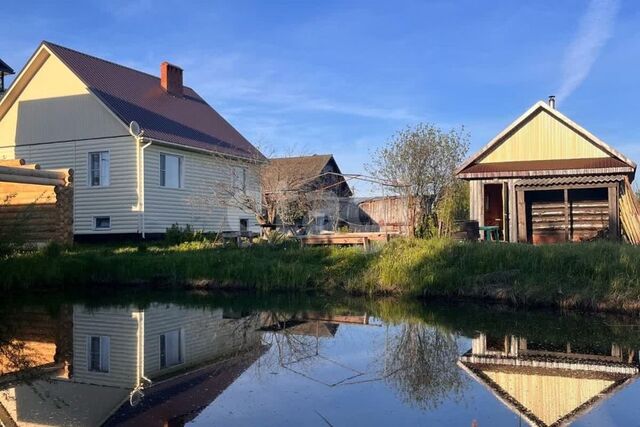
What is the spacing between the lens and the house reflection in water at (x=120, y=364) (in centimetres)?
586

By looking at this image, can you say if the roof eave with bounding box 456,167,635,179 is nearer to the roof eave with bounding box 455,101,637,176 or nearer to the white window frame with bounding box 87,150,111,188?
the roof eave with bounding box 455,101,637,176

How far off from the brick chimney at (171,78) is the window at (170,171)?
5649mm

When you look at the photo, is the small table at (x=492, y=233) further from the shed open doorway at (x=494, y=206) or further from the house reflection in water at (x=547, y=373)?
the house reflection in water at (x=547, y=373)

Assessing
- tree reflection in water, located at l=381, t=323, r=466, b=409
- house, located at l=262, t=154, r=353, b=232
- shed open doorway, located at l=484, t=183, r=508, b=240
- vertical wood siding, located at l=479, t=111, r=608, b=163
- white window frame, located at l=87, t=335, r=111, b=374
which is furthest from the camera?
shed open doorway, located at l=484, t=183, r=508, b=240

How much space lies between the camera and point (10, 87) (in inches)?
1024

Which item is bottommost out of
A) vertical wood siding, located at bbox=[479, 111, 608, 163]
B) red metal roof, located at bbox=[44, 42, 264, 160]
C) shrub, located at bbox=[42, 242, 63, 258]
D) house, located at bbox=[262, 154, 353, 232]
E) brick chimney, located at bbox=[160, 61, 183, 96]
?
shrub, located at bbox=[42, 242, 63, 258]

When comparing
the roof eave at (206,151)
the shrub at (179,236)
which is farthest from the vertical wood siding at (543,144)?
the shrub at (179,236)

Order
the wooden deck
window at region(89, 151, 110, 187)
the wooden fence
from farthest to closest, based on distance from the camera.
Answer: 1. window at region(89, 151, 110, 187)
2. the wooden fence
3. the wooden deck

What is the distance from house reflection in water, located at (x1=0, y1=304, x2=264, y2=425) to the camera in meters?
5.86

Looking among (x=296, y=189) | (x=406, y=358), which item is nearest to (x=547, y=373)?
(x=406, y=358)

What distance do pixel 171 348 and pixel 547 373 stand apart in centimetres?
502

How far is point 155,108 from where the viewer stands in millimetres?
27516

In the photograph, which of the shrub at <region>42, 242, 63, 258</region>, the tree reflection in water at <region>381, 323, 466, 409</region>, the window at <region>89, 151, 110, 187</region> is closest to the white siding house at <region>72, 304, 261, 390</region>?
the tree reflection in water at <region>381, 323, 466, 409</region>

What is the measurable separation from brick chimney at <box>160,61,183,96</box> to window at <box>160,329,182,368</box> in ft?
72.3
